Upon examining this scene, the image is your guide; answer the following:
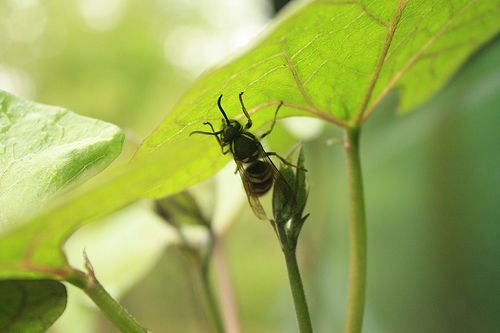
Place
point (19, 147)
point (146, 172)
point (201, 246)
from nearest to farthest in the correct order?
point (146, 172)
point (19, 147)
point (201, 246)

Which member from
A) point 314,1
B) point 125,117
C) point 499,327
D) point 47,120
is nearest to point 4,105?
point 47,120

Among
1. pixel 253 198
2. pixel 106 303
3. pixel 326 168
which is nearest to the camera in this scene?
pixel 106 303

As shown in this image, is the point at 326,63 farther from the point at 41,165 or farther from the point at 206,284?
the point at 206,284

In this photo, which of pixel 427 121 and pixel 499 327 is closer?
pixel 499 327

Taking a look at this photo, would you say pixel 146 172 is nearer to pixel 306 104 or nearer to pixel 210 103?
pixel 210 103

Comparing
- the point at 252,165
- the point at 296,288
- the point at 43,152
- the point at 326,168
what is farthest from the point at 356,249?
the point at 326,168

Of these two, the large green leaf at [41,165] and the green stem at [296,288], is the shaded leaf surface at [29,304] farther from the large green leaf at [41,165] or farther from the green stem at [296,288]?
the green stem at [296,288]
